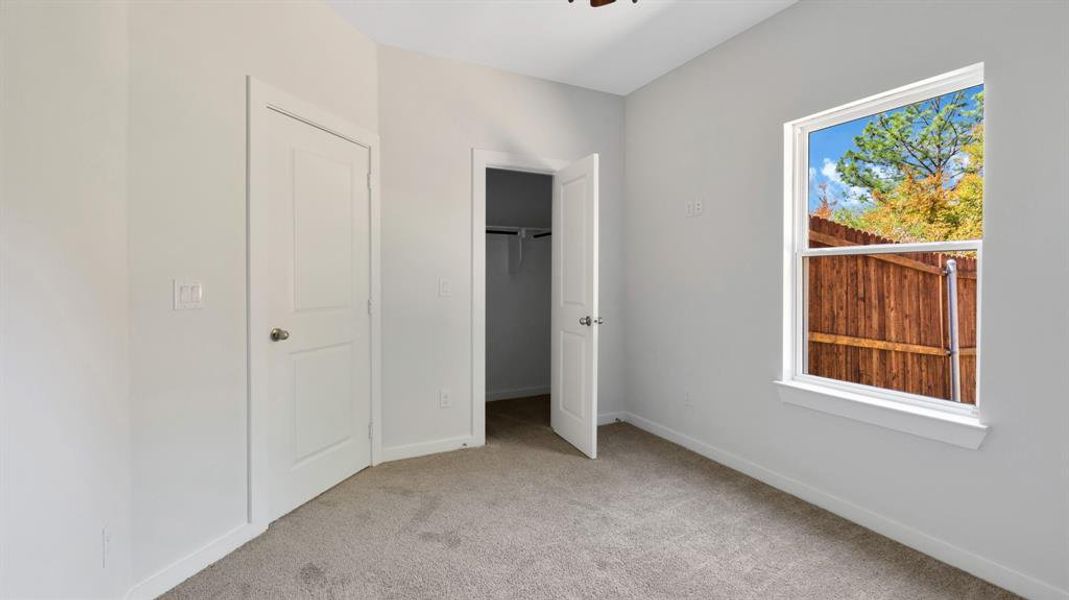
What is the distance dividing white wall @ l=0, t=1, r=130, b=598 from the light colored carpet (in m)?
0.58

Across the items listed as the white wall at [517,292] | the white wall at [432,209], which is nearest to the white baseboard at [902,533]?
the white wall at [432,209]

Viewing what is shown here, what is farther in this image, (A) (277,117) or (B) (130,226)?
(A) (277,117)

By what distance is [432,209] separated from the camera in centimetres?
319

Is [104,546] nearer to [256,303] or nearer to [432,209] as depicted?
[256,303]

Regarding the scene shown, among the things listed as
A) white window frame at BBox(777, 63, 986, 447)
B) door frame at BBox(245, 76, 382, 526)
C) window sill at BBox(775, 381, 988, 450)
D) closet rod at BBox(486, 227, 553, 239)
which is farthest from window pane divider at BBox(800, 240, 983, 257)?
door frame at BBox(245, 76, 382, 526)

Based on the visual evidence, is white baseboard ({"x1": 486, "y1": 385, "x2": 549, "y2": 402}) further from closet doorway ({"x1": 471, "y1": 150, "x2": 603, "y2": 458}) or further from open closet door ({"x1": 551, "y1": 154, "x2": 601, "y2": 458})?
open closet door ({"x1": 551, "y1": 154, "x2": 601, "y2": 458})

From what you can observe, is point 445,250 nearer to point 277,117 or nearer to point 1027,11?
point 277,117

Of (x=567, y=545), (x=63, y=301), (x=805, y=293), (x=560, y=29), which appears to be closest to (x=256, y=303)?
(x=63, y=301)

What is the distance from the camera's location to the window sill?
6.23 ft

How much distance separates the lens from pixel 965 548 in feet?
6.30

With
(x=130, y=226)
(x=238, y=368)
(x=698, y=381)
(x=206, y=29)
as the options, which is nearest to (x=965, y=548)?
(x=698, y=381)

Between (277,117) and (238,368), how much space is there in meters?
1.22

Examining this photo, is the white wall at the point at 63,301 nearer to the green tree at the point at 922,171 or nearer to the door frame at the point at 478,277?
the door frame at the point at 478,277

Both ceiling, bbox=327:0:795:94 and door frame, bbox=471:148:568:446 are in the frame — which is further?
door frame, bbox=471:148:568:446
